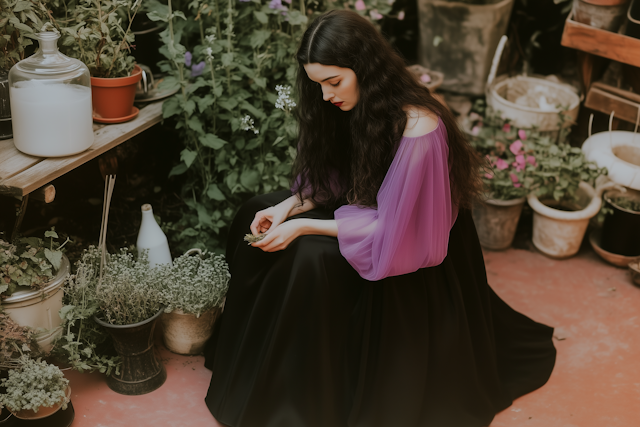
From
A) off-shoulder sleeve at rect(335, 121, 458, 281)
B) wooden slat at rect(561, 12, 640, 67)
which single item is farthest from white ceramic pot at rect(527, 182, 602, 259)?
off-shoulder sleeve at rect(335, 121, 458, 281)

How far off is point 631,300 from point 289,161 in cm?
187

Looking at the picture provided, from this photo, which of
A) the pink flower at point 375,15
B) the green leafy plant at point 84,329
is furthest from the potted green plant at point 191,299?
the pink flower at point 375,15

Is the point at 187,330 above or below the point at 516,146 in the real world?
below

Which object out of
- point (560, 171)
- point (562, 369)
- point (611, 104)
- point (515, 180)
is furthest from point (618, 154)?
point (562, 369)

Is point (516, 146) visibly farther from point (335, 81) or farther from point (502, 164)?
point (335, 81)

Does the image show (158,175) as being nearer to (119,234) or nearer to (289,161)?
(119,234)

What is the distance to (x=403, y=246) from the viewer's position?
2041mm

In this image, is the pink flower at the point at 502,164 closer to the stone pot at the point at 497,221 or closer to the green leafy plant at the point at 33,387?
the stone pot at the point at 497,221

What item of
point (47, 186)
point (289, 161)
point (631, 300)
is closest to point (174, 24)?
point (289, 161)

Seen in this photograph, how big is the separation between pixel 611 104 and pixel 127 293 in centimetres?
281

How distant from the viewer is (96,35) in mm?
2336

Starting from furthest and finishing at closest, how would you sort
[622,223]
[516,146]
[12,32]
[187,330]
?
[516,146] → [622,223] → [187,330] → [12,32]

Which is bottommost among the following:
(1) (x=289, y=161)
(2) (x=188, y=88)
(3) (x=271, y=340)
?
(3) (x=271, y=340)

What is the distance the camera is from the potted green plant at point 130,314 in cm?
230
